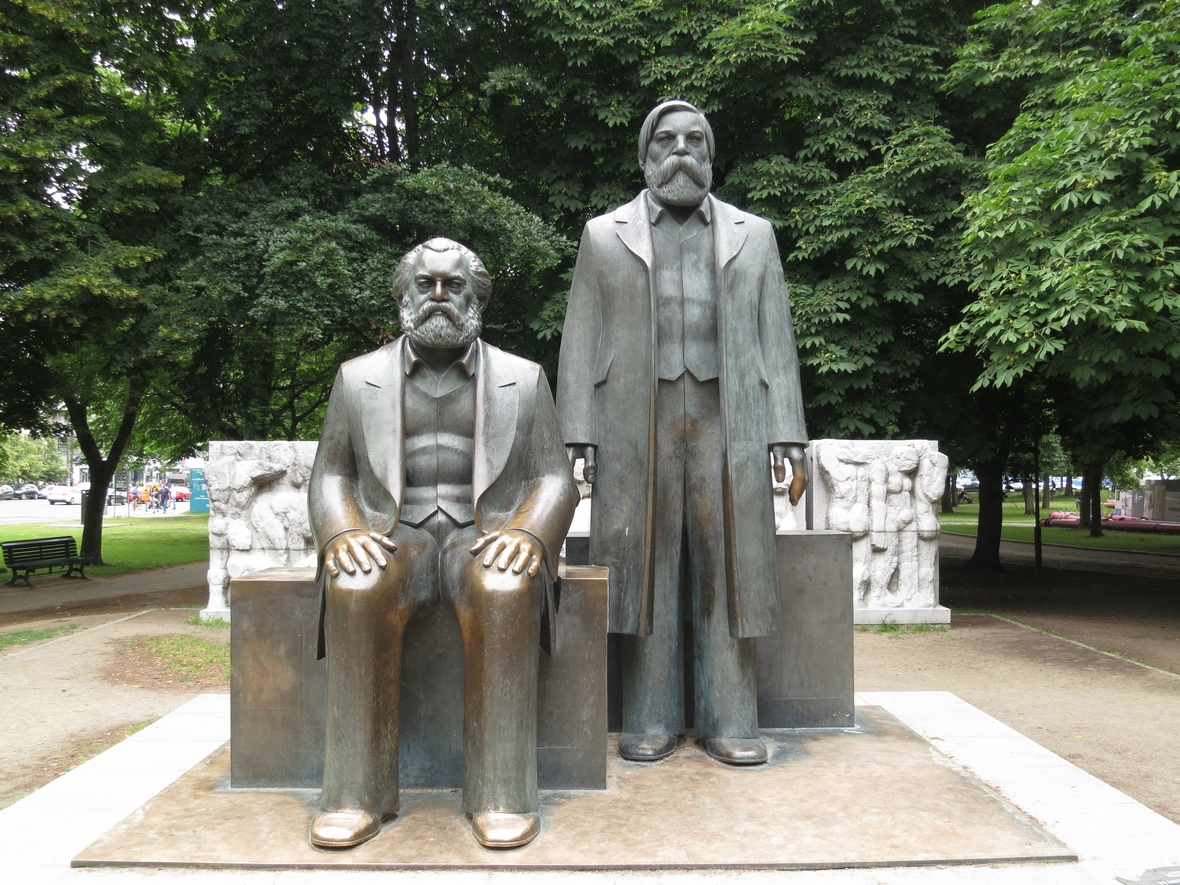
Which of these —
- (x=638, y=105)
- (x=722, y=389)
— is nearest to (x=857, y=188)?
(x=638, y=105)

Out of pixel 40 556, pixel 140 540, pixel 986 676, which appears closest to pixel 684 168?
pixel 986 676

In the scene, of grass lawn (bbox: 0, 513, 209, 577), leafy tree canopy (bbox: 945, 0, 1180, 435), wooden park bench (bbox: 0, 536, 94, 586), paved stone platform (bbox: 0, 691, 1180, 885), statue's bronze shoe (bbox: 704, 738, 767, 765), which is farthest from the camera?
grass lawn (bbox: 0, 513, 209, 577)

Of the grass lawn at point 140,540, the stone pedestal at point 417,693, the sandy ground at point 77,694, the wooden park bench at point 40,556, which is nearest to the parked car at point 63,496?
the grass lawn at point 140,540

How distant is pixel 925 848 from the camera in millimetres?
3256

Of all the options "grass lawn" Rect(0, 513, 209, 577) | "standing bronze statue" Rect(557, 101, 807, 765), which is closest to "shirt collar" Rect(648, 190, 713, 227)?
"standing bronze statue" Rect(557, 101, 807, 765)

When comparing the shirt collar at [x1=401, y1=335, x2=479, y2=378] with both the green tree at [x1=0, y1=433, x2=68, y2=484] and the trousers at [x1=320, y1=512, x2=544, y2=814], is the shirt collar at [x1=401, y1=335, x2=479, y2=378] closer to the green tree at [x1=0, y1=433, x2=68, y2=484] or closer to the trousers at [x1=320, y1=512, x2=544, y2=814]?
the trousers at [x1=320, y1=512, x2=544, y2=814]

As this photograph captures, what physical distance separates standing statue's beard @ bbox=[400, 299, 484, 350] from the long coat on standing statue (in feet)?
2.47

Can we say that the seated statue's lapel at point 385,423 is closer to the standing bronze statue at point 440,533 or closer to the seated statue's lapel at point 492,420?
the standing bronze statue at point 440,533

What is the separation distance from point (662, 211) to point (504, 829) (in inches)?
105

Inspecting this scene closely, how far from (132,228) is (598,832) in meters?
11.9

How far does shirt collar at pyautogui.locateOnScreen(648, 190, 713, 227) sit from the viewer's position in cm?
440

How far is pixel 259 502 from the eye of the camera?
37.0 ft

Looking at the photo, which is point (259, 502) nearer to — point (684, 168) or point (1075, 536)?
point (684, 168)

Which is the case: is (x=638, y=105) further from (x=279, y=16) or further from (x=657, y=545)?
(x=657, y=545)
